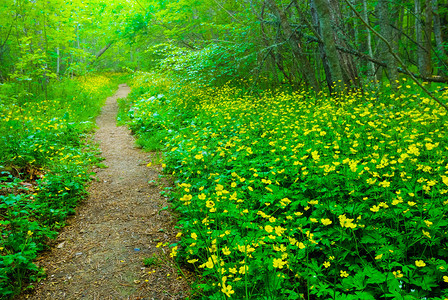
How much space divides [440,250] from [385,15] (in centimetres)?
529

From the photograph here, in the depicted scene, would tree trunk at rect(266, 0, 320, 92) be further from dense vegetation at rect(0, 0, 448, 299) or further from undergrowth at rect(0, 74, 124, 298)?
undergrowth at rect(0, 74, 124, 298)

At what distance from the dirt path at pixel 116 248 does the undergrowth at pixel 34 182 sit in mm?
194

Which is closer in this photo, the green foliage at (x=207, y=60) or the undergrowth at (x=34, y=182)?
the undergrowth at (x=34, y=182)

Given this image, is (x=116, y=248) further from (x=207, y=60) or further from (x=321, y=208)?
(x=207, y=60)

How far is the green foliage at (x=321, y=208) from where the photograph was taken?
1.93 m

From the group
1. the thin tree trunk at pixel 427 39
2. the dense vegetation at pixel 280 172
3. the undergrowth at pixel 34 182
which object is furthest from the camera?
the thin tree trunk at pixel 427 39

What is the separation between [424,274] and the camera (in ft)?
6.20

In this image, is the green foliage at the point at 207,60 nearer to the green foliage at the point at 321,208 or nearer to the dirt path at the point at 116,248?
the green foliage at the point at 321,208

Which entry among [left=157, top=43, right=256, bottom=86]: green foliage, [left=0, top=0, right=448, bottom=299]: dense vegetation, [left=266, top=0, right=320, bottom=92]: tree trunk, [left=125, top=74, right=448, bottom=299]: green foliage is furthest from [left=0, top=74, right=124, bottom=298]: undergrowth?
[left=266, top=0, right=320, bottom=92]: tree trunk

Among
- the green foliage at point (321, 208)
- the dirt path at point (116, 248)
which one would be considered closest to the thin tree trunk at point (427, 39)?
the green foliage at point (321, 208)

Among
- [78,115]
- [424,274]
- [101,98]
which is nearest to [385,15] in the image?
[424,274]

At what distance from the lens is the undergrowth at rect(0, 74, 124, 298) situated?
268 cm

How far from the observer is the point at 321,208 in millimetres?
2582

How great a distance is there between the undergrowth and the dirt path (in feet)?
0.64
